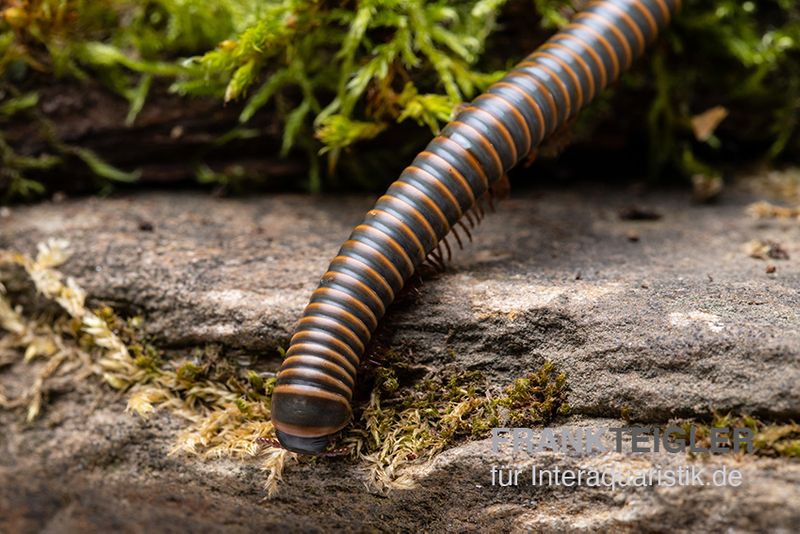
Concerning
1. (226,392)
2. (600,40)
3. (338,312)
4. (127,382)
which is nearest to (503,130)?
(600,40)

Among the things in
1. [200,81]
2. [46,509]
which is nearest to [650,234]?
[200,81]

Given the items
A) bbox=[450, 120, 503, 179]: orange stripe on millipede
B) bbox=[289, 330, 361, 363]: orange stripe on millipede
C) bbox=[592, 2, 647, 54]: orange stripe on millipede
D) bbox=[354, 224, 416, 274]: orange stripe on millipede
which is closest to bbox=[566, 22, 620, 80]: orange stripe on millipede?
bbox=[592, 2, 647, 54]: orange stripe on millipede

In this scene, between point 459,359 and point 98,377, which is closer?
point 459,359

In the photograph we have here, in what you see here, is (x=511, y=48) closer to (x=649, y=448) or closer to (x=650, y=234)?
(x=650, y=234)

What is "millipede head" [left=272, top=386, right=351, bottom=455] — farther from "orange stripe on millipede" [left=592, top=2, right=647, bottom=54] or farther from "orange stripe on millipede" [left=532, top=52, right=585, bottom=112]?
"orange stripe on millipede" [left=592, top=2, right=647, bottom=54]

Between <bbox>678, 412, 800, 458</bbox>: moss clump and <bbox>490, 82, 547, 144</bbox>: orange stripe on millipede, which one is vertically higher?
<bbox>490, 82, 547, 144</bbox>: orange stripe on millipede

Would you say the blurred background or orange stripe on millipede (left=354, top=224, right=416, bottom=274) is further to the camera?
the blurred background
